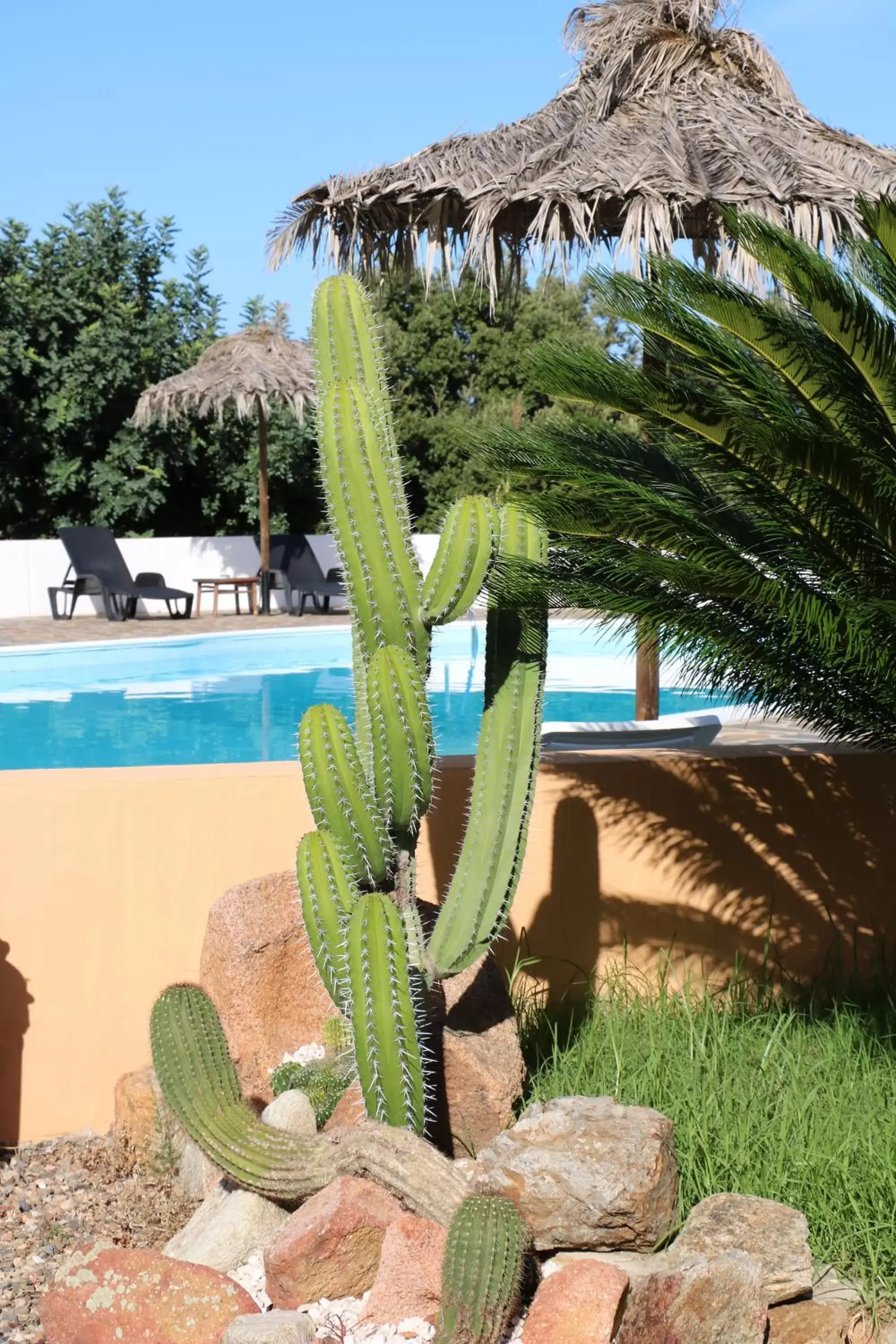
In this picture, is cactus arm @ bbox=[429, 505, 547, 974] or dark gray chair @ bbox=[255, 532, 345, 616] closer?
cactus arm @ bbox=[429, 505, 547, 974]

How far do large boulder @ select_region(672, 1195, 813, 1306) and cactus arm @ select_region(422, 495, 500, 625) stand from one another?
166 cm

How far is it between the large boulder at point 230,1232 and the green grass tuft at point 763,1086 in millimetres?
921

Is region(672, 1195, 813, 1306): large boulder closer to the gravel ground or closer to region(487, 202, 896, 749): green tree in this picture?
region(487, 202, 896, 749): green tree

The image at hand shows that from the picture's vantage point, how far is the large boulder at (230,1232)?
3.56m

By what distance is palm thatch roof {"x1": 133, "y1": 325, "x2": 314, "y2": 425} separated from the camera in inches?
682

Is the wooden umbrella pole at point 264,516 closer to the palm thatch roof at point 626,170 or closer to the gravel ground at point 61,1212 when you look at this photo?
the palm thatch roof at point 626,170

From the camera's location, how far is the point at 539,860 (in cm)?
484

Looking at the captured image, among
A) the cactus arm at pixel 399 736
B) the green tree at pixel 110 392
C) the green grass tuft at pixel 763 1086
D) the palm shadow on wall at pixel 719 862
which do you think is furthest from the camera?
the green tree at pixel 110 392

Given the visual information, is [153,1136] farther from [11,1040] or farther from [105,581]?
[105,581]

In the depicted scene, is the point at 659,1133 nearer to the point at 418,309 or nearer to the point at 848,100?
the point at 848,100

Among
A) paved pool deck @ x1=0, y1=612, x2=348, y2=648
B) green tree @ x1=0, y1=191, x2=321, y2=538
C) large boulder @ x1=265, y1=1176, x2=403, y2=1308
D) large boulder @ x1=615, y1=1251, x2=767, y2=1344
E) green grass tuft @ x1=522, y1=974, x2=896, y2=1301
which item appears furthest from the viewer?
green tree @ x1=0, y1=191, x2=321, y2=538

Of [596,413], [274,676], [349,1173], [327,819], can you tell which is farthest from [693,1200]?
[596,413]

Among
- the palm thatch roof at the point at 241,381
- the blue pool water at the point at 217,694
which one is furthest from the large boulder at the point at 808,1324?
the palm thatch roof at the point at 241,381

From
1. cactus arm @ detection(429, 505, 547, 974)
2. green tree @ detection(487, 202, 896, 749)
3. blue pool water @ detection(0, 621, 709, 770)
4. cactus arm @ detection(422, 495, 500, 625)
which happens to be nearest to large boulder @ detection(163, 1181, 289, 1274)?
cactus arm @ detection(429, 505, 547, 974)
